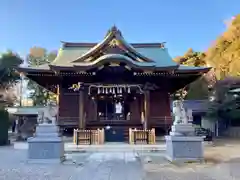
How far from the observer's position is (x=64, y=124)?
1588 centimetres

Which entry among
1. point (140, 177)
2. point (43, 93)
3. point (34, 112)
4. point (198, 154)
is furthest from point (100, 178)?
point (43, 93)

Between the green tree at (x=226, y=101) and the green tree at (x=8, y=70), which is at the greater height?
the green tree at (x=8, y=70)

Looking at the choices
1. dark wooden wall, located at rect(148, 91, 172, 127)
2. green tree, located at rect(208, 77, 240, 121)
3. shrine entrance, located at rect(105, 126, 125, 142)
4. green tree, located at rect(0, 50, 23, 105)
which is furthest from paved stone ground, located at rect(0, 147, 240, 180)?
green tree, located at rect(0, 50, 23, 105)

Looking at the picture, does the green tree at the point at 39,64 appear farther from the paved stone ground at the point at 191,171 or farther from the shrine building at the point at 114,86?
the paved stone ground at the point at 191,171

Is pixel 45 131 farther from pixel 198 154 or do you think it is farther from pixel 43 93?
pixel 43 93

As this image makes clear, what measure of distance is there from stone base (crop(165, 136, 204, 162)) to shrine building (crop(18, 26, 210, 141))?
6028mm

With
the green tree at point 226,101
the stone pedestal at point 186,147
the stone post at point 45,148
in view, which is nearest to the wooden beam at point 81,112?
the stone post at point 45,148

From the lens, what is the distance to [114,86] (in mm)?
15555

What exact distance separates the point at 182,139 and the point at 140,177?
291 centimetres

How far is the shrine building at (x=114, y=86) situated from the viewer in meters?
15.2

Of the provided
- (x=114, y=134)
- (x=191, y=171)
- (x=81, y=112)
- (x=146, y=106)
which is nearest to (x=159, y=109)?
(x=146, y=106)

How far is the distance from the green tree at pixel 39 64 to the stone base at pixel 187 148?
26276mm

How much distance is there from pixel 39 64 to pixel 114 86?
961 inches

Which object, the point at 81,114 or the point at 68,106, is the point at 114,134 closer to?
the point at 81,114
